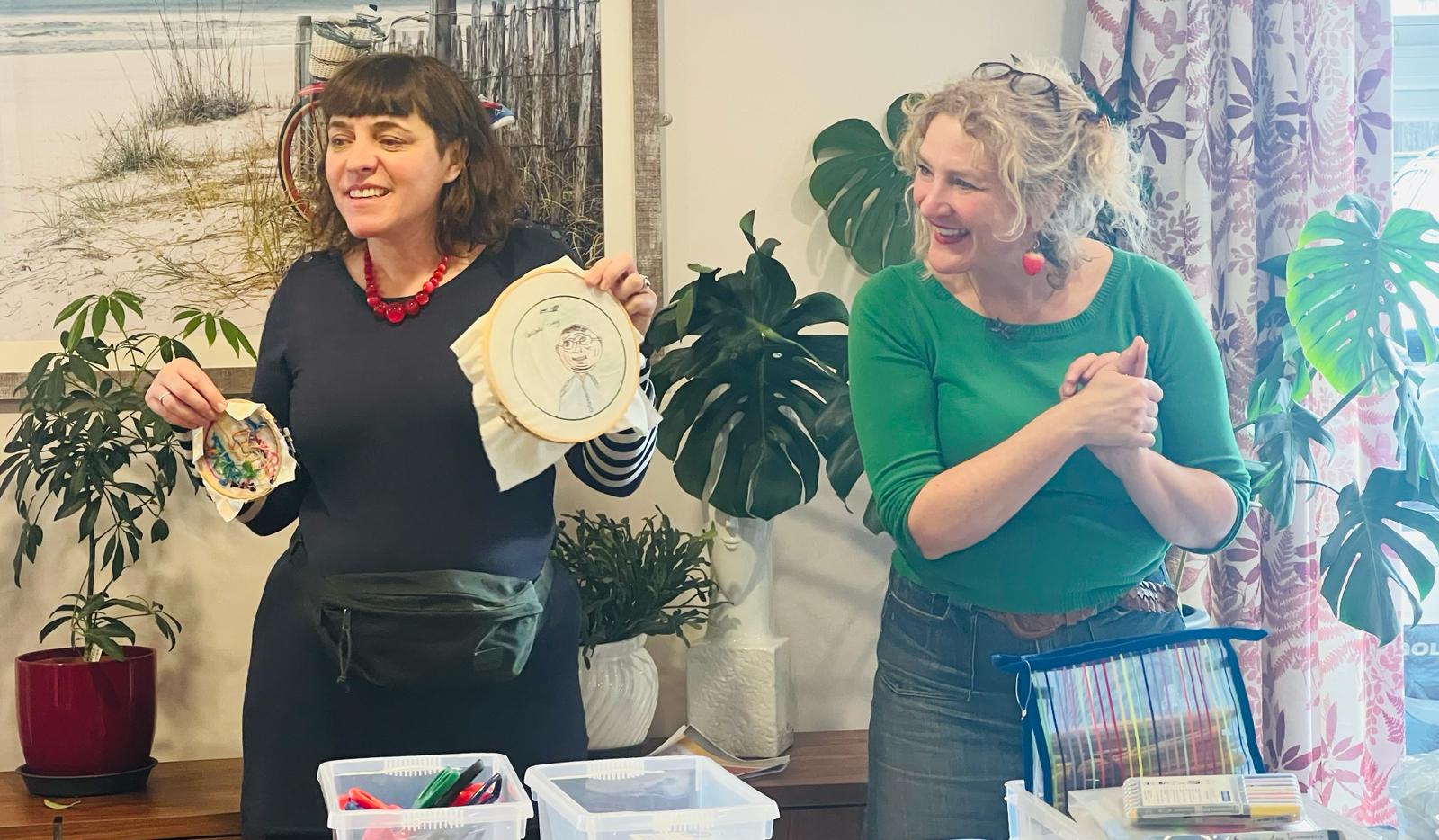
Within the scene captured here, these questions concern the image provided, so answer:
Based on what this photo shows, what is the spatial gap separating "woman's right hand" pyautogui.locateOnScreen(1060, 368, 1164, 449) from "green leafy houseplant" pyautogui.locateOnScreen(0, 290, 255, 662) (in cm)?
129

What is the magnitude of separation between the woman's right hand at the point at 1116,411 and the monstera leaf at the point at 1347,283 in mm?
687

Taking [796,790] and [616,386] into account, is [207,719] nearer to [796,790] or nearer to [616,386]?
[796,790]

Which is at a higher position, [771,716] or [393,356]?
[393,356]

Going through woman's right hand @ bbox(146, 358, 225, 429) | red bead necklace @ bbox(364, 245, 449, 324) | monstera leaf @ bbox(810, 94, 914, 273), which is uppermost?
monstera leaf @ bbox(810, 94, 914, 273)

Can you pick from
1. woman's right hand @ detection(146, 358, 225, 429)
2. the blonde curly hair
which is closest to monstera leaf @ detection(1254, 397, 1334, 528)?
the blonde curly hair

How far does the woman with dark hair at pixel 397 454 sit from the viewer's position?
4.98 feet

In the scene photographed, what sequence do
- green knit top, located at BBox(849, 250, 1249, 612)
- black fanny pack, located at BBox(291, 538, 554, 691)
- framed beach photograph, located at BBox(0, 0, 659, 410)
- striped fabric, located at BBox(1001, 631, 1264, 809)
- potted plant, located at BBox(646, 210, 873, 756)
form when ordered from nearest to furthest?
striped fabric, located at BBox(1001, 631, 1264, 809), green knit top, located at BBox(849, 250, 1249, 612), black fanny pack, located at BBox(291, 538, 554, 691), potted plant, located at BBox(646, 210, 873, 756), framed beach photograph, located at BBox(0, 0, 659, 410)

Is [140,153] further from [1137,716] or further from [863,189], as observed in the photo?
[1137,716]

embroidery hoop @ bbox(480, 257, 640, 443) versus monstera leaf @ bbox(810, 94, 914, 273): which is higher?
monstera leaf @ bbox(810, 94, 914, 273)

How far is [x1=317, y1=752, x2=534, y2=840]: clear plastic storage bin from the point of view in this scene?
0.92 m

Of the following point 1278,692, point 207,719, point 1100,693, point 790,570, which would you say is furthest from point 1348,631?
point 207,719

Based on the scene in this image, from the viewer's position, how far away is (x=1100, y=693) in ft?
3.53

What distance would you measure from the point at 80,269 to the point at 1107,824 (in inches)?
77.4

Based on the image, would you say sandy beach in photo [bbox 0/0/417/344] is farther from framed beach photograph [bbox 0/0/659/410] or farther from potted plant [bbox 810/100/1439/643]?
potted plant [bbox 810/100/1439/643]
